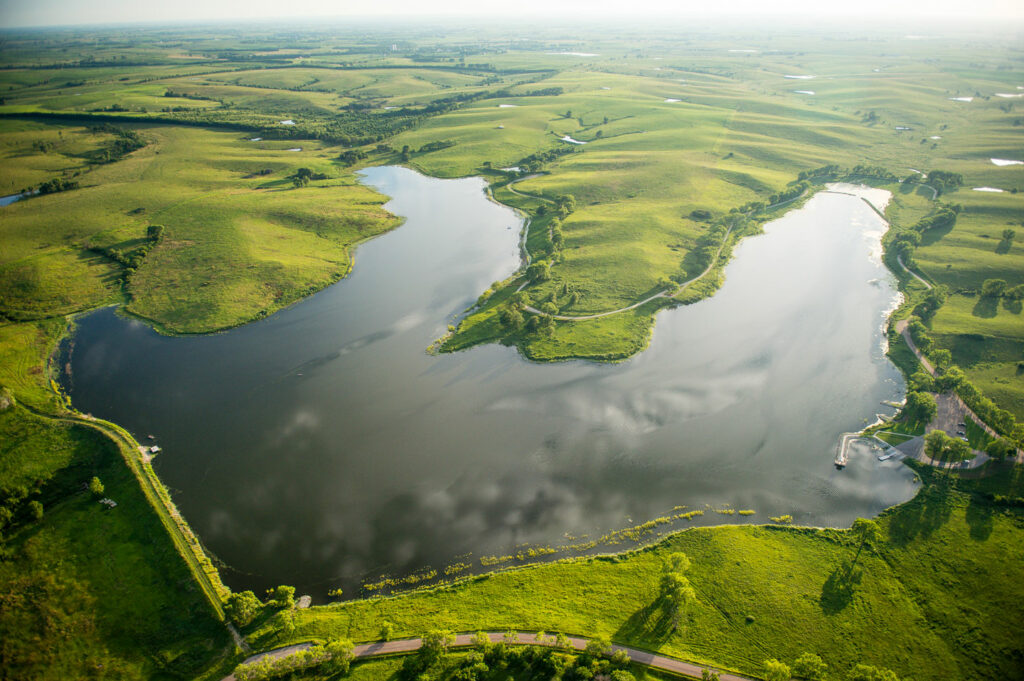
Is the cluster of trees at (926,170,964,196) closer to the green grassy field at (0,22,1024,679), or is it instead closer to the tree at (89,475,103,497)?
the green grassy field at (0,22,1024,679)

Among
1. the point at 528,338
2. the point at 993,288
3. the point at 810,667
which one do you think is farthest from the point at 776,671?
the point at 993,288

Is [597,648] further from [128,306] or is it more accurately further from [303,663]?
[128,306]

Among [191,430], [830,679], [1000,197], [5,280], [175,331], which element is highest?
[1000,197]

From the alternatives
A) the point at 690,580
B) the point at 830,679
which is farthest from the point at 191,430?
the point at 830,679

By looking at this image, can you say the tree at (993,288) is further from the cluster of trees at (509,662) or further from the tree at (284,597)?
the tree at (284,597)

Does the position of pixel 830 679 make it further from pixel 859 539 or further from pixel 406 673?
pixel 406 673

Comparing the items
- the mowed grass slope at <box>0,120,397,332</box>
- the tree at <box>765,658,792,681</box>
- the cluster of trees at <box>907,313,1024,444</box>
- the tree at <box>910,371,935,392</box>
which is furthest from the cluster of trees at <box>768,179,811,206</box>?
the tree at <box>765,658,792,681</box>

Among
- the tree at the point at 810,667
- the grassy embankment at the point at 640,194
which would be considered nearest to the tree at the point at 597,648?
the tree at the point at 810,667
